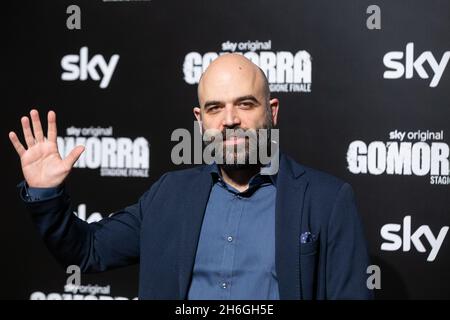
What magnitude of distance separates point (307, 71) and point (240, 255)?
1.08 metres

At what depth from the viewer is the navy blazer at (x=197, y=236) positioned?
4.51 feet

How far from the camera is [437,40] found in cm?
216

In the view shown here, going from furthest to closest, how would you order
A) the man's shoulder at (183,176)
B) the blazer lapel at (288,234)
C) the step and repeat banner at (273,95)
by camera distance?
the step and repeat banner at (273,95) < the man's shoulder at (183,176) < the blazer lapel at (288,234)

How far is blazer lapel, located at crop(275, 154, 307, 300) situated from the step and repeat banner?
0.84m

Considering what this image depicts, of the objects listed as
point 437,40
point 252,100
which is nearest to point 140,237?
point 252,100

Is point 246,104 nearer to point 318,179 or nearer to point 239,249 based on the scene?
point 318,179

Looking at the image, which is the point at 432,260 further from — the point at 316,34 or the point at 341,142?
the point at 316,34

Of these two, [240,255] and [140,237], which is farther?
[140,237]

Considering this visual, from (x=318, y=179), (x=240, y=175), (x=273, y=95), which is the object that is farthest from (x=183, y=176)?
(x=273, y=95)

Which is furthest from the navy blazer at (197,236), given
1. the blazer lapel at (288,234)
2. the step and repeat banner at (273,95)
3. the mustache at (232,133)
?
the step and repeat banner at (273,95)

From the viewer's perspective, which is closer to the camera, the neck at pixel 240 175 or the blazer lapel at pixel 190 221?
the blazer lapel at pixel 190 221

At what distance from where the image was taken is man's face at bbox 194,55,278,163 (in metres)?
1.47

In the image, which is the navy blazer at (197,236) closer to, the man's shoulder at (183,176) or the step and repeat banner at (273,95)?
the man's shoulder at (183,176)

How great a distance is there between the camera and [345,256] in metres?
1.38
